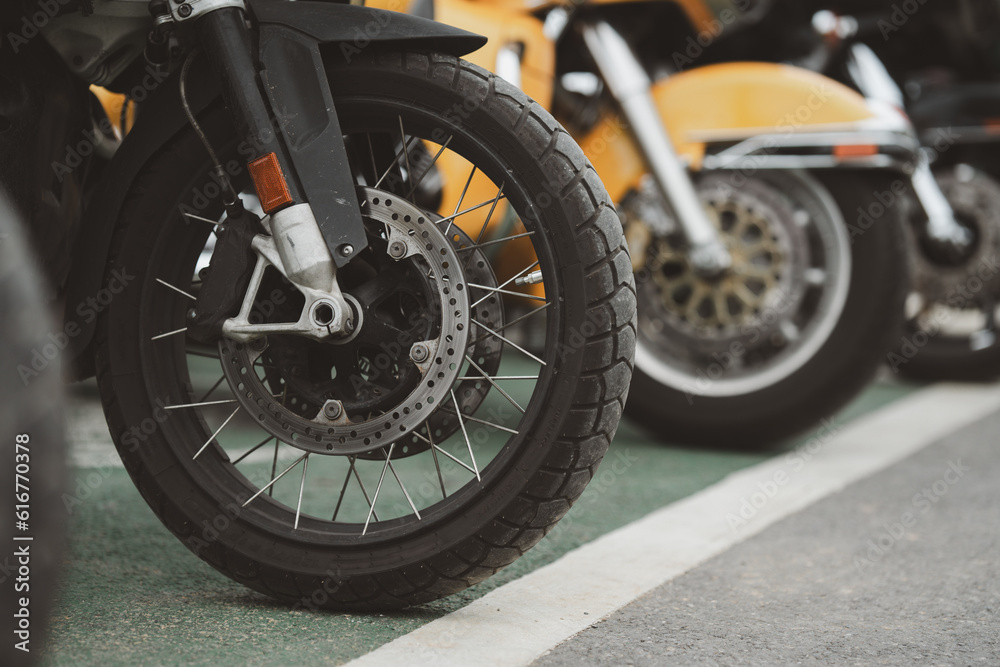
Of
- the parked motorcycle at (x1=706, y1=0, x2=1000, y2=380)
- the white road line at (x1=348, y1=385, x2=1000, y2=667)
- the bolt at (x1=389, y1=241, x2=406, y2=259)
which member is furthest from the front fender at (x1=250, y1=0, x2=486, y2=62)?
the parked motorcycle at (x1=706, y1=0, x2=1000, y2=380)

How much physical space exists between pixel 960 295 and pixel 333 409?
3951mm

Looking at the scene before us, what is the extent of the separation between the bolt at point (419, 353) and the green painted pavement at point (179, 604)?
0.44 m

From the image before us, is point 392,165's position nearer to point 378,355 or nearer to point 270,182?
point 270,182

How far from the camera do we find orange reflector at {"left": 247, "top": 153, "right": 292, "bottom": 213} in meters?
1.81

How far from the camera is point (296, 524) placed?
1900 millimetres

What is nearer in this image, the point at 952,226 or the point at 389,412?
the point at 389,412

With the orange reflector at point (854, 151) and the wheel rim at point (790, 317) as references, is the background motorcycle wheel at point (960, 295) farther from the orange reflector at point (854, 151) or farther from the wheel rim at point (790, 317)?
the orange reflector at point (854, 151)

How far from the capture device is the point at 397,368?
6.25 feet

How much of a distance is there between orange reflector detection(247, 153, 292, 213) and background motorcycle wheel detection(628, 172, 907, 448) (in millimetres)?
1949

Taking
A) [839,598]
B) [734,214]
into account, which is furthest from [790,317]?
[839,598]

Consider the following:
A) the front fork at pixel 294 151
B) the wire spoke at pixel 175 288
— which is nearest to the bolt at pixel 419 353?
the front fork at pixel 294 151

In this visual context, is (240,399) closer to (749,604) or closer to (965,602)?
(749,604)

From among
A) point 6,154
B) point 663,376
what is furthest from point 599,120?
point 6,154

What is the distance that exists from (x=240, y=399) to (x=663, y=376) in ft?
6.33
